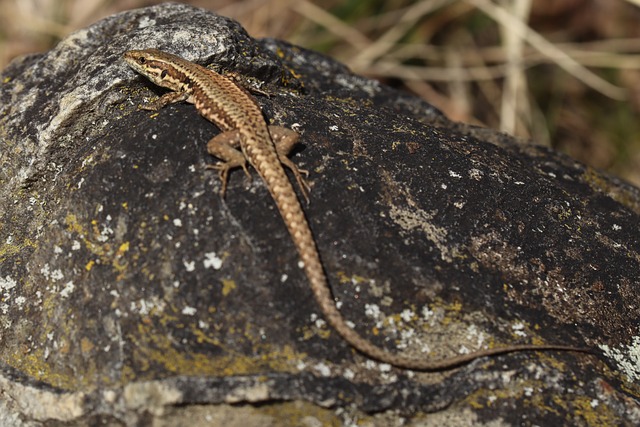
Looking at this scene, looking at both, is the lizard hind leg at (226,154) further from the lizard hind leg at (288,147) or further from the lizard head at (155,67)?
the lizard head at (155,67)

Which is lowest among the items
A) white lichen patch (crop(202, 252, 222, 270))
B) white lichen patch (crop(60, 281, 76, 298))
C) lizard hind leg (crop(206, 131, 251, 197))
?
white lichen patch (crop(60, 281, 76, 298))

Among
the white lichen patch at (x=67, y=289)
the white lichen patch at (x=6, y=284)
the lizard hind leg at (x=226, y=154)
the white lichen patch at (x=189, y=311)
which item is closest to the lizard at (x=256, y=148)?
the lizard hind leg at (x=226, y=154)

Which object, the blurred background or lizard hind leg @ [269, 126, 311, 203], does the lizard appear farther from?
the blurred background

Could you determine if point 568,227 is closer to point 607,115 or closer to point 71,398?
point 71,398

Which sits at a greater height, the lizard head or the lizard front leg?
the lizard head

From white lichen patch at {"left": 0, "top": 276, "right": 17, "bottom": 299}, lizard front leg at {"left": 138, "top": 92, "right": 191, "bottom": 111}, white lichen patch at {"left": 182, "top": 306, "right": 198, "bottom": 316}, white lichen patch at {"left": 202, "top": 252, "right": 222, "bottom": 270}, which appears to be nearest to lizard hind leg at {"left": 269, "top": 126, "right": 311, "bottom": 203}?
white lichen patch at {"left": 202, "top": 252, "right": 222, "bottom": 270}

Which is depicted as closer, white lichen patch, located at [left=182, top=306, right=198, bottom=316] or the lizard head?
white lichen patch, located at [left=182, top=306, right=198, bottom=316]

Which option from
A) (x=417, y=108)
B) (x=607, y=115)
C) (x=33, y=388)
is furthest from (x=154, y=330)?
(x=607, y=115)
